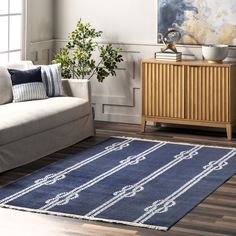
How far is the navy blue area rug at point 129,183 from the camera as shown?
4.80 m

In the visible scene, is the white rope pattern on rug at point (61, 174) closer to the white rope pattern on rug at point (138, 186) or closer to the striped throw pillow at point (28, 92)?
the white rope pattern on rug at point (138, 186)

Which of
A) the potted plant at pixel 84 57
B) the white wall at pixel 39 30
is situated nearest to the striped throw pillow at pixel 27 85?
the potted plant at pixel 84 57

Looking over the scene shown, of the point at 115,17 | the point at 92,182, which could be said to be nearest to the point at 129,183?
the point at 92,182

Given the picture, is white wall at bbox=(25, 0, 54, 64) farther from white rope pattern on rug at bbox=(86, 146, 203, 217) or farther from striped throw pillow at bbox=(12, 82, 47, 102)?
white rope pattern on rug at bbox=(86, 146, 203, 217)

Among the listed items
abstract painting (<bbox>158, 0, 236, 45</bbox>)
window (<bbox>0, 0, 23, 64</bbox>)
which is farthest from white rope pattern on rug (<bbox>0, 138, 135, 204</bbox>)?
window (<bbox>0, 0, 23, 64</bbox>)

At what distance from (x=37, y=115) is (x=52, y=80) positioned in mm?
851

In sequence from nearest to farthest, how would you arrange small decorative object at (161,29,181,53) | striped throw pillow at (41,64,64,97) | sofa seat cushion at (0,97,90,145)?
sofa seat cushion at (0,97,90,145), striped throw pillow at (41,64,64,97), small decorative object at (161,29,181,53)

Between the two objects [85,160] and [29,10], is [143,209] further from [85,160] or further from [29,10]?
[29,10]

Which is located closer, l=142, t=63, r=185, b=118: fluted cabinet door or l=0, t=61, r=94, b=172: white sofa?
l=0, t=61, r=94, b=172: white sofa

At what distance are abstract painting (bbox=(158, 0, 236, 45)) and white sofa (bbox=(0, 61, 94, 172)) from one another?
1179 mm

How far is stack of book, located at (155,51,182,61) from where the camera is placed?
7246 millimetres

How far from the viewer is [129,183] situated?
18.0 feet

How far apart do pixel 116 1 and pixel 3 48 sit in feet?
4.30

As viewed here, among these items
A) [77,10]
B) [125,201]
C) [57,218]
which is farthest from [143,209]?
[77,10]
